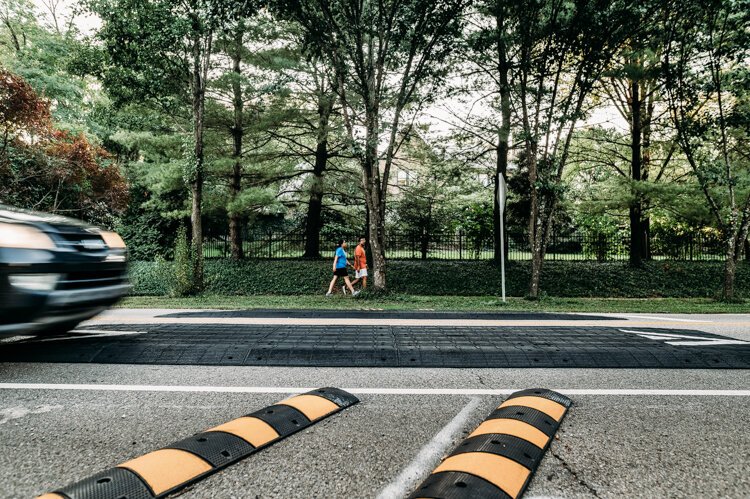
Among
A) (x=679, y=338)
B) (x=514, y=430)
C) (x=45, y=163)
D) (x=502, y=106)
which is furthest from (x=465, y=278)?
(x=514, y=430)

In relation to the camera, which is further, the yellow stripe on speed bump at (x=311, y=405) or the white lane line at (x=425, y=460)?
the yellow stripe on speed bump at (x=311, y=405)

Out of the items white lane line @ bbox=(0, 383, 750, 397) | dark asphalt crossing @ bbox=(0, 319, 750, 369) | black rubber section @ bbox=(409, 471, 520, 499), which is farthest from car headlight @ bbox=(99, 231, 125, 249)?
black rubber section @ bbox=(409, 471, 520, 499)

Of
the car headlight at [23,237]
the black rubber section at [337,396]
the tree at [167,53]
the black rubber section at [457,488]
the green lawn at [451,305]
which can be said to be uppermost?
the tree at [167,53]

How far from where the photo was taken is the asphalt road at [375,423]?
2.59 m

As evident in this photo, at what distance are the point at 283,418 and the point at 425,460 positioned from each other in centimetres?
106

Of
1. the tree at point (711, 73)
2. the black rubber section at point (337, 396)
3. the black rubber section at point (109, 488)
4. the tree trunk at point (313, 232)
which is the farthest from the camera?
the tree trunk at point (313, 232)

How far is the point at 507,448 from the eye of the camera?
2.86 m

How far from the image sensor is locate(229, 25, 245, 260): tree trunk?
59.6ft

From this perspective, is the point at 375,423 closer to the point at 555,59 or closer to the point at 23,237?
the point at 23,237

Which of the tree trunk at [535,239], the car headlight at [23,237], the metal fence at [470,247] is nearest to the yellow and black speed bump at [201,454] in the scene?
the car headlight at [23,237]

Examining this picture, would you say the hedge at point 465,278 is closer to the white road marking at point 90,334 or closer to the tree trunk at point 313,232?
the tree trunk at point 313,232

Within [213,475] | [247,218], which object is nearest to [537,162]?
[247,218]

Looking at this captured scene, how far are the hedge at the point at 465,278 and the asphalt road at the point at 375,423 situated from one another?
12.8m

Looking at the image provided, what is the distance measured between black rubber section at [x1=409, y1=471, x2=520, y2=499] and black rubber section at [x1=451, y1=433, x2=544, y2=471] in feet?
1.17
